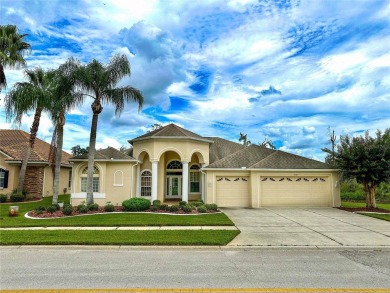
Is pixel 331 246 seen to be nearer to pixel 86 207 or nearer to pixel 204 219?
pixel 204 219

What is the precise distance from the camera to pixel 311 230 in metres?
12.0

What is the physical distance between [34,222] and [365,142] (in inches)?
790

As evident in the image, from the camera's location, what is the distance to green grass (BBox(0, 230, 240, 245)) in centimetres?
946

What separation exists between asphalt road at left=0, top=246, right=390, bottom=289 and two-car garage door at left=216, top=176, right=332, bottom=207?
457 inches

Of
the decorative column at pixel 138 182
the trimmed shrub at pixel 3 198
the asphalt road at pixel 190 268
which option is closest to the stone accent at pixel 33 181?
the trimmed shrub at pixel 3 198

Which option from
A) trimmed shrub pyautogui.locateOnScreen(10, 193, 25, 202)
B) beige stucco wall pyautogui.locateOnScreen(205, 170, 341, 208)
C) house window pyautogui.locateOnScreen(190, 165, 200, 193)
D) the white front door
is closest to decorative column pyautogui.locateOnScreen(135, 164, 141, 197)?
the white front door

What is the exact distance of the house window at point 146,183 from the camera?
23031mm

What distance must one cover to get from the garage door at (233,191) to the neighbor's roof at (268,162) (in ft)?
3.21

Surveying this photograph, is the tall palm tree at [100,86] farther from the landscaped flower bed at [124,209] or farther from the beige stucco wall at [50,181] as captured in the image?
the beige stucco wall at [50,181]

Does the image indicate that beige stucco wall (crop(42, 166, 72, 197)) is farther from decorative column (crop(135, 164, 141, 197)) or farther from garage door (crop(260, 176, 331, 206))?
garage door (crop(260, 176, 331, 206))

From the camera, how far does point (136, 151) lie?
22875 mm

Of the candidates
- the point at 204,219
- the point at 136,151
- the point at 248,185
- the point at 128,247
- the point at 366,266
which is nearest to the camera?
the point at 366,266

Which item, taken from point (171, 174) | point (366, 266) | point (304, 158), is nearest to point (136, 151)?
point (171, 174)

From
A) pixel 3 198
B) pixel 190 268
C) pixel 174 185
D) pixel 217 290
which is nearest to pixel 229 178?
pixel 174 185
